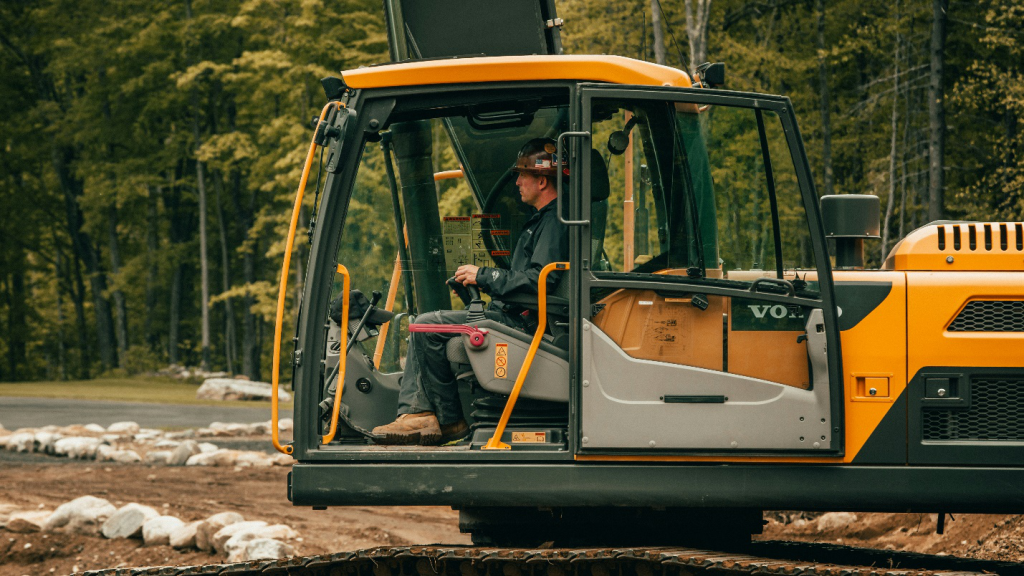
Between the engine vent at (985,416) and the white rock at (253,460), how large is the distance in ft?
33.4

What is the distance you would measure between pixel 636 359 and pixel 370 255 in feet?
4.71

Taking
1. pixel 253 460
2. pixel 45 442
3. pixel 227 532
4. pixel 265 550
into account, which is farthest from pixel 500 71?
pixel 45 442

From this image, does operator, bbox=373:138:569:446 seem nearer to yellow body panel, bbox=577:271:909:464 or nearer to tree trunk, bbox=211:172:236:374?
yellow body panel, bbox=577:271:909:464

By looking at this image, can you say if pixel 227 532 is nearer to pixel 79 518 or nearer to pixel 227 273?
pixel 79 518

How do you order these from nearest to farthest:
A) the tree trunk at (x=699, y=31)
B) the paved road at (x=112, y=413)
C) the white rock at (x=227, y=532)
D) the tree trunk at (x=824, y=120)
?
the white rock at (x=227, y=532)
the paved road at (x=112, y=413)
the tree trunk at (x=699, y=31)
the tree trunk at (x=824, y=120)

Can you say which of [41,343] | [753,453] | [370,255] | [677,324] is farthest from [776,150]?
[41,343]

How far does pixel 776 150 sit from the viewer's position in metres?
4.11

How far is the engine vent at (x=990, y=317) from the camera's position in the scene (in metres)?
4.14

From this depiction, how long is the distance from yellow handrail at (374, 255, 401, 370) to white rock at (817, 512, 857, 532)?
5.20m

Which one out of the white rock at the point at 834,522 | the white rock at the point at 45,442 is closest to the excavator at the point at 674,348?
the white rock at the point at 834,522

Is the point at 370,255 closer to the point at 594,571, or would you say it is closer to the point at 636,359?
the point at 636,359

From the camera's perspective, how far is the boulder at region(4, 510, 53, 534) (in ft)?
26.8

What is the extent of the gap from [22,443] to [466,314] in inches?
467

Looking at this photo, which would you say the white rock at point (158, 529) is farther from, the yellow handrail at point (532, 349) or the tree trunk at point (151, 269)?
the tree trunk at point (151, 269)
